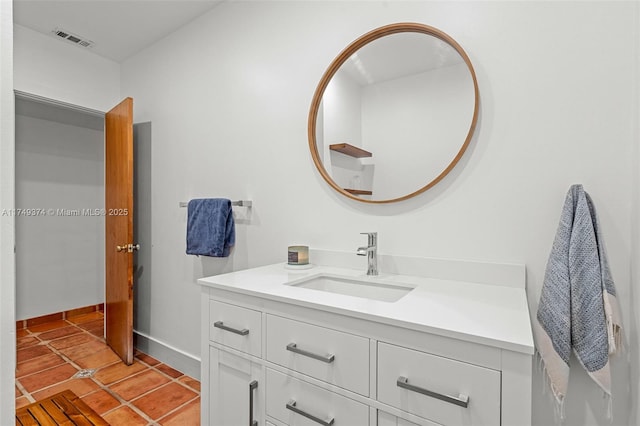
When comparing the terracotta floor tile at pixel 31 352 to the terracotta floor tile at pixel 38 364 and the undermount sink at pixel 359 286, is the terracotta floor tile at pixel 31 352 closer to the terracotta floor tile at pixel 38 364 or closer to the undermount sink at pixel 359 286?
the terracotta floor tile at pixel 38 364

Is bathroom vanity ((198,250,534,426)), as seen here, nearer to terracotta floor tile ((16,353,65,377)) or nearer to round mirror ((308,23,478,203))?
round mirror ((308,23,478,203))

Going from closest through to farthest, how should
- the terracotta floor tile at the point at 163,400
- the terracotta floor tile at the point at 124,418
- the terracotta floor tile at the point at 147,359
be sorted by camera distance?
the terracotta floor tile at the point at 124,418, the terracotta floor tile at the point at 163,400, the terracotta floor tile at the point at 147,359

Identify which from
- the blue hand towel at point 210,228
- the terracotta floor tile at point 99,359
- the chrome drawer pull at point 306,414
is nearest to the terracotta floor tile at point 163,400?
the terracotta floor tile at point 99,359

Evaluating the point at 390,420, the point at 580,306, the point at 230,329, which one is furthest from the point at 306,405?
the point at 580,306

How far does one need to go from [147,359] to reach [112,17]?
8.13 ft

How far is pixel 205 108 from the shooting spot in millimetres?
2275

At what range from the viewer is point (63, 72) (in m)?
2.66

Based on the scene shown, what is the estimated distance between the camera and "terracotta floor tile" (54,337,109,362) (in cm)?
266

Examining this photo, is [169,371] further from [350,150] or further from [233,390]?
[350,150]

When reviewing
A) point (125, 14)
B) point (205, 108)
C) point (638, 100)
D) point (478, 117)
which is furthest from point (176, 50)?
point (638, 100)

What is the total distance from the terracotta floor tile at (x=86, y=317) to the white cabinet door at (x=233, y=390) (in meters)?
2.98

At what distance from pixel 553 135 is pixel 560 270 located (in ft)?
1.55

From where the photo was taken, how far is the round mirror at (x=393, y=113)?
1.38m

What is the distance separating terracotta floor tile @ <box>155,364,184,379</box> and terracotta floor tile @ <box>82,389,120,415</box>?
1.22ft
